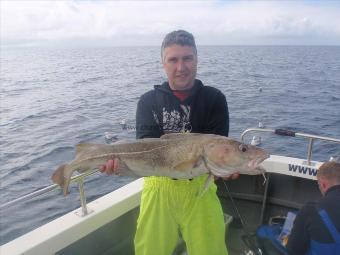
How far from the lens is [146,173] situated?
379 cm

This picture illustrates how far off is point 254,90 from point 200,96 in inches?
1147

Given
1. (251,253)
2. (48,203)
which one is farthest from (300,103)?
(251,253)

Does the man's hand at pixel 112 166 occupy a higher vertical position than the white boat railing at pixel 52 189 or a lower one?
higher

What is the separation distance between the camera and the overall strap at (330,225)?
3.57m

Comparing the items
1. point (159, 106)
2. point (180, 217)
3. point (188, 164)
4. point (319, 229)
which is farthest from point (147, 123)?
point (319, 229)

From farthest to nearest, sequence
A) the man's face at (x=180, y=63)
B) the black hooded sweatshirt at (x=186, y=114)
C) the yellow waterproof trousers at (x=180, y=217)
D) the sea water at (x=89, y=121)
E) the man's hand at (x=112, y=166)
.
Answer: the sea water at (x=89, y=121), the black hooded sweatshirt at (x=186, y=114), the man's face at (x=180, y=63), the yellow waterproof trousers at (x=180, y=217), the man's hand at (x=112, y=166)

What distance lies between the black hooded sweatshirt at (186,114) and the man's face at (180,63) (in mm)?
195

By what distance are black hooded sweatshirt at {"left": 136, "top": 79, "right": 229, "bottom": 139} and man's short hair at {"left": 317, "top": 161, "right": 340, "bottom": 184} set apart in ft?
3.90

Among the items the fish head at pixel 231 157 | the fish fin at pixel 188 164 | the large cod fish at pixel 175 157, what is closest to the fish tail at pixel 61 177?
the large cod fish at pixel 175 157

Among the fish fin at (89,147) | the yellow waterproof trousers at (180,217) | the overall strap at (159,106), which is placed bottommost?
the yellow waterproof trousers at (180,217)

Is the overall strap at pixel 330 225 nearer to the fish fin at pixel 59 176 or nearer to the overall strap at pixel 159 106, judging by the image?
the overall strap at pixel 159 106

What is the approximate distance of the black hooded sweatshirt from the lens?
4.27 meters

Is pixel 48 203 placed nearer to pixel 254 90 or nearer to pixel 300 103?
pixel 300 103

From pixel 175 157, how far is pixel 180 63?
3.51 ft
